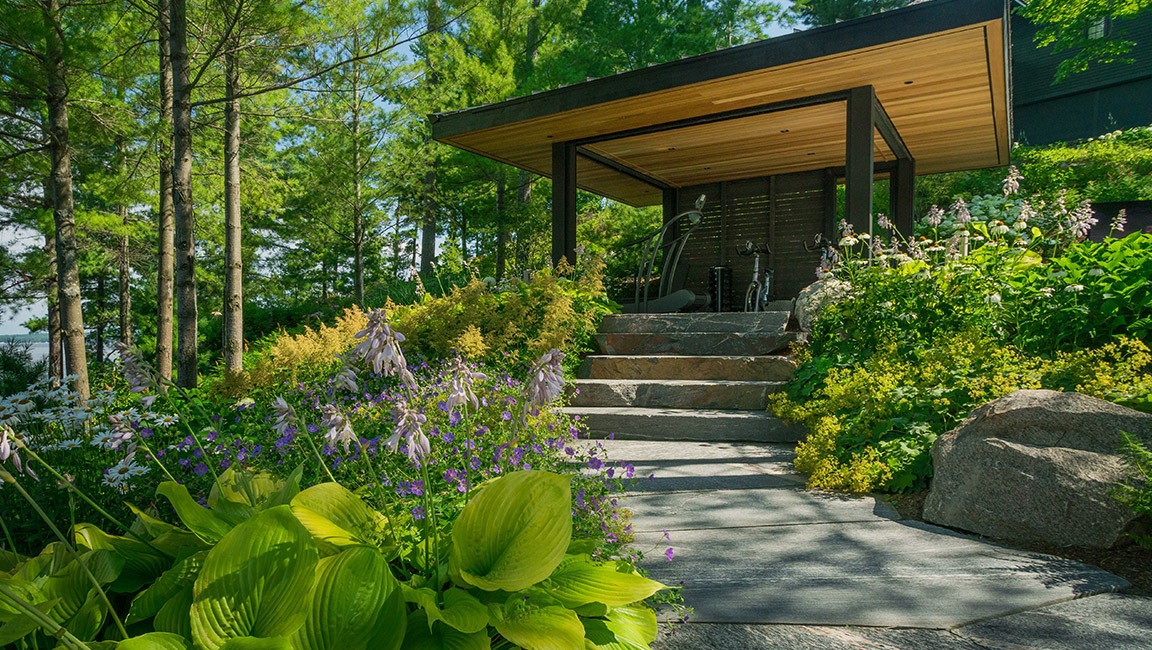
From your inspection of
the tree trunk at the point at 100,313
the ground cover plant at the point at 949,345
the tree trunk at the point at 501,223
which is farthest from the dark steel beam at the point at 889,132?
the tree trunk at the point at 100,313

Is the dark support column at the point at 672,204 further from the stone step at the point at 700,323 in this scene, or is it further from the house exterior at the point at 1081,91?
the house exterior at the point at 1081,91

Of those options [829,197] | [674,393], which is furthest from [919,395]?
[829,197]

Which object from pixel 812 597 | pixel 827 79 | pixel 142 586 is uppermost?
pixel 827 79

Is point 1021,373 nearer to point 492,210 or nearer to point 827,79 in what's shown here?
point 827,79

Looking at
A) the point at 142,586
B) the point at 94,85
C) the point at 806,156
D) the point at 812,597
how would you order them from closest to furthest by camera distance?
the point at 142,586 → the point at 812,597 → the point at 94,85 → the point at 806,156

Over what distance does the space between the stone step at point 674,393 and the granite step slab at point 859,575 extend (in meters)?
2.03

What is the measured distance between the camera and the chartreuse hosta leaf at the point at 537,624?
1.13 m

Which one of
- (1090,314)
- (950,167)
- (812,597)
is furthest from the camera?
(950,167)

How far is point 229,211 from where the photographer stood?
21.4ft

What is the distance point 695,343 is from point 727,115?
2.62 meters

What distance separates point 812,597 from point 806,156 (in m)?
7.99

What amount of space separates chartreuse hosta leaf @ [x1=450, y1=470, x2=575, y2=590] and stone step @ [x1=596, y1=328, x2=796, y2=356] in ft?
13.7

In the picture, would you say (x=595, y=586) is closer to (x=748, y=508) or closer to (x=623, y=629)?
(x=623, y=629)

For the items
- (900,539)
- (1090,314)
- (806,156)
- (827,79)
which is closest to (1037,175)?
(806,156)
